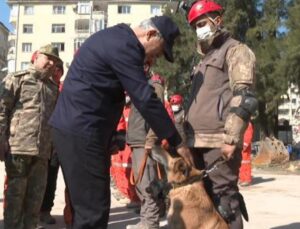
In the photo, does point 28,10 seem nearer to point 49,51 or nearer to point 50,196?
point 50,196

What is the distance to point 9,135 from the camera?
5.45 m

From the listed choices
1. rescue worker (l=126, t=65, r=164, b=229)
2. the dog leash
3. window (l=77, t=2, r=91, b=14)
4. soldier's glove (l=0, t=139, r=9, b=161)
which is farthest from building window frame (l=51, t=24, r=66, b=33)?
the dog leash

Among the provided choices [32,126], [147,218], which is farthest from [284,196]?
[32,126]

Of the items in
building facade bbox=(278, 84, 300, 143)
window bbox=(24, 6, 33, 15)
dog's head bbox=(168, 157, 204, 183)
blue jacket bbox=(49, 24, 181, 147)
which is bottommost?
dog's head bbox=(168, 157, 204, 183)

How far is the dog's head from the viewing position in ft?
13.7

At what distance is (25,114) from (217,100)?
206cm

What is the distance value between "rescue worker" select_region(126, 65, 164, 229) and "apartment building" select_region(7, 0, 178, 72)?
219 feet

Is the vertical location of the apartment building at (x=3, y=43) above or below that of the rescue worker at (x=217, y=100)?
above

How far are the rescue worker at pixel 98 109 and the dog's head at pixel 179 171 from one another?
489 millimetres

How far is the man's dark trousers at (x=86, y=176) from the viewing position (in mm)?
3568

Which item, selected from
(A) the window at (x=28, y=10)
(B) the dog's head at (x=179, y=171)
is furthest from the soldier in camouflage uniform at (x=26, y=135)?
(A) the window at (x=28, y=10)

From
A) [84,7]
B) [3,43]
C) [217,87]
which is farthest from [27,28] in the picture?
Result: [217,87]

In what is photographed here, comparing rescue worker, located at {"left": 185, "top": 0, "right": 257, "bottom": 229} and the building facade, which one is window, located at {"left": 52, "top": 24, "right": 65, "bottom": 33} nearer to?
the building facade

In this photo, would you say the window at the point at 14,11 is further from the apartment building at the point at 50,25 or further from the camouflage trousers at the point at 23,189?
the camouflage trousers at the point at 23,189
